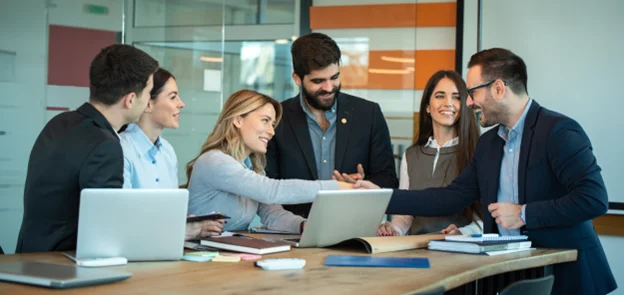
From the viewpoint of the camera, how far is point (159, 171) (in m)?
4.31

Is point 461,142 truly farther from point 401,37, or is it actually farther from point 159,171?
point 401,37

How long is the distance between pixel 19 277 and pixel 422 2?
18.3 ft

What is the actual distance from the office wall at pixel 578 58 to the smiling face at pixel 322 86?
279 centimetres

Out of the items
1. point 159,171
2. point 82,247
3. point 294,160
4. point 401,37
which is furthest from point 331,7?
point 82,247

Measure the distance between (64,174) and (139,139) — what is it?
41.0 inches

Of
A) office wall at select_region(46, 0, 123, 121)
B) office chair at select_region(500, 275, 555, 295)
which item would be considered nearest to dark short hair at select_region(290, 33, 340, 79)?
office chair at select_region(500, 275, 555, 295)

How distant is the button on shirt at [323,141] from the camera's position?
16.2 ft

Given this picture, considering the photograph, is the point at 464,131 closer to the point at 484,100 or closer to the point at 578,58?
the point at 484,100

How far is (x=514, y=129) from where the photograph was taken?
4.15 metres

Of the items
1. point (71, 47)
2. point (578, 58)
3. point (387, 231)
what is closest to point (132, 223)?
point (387, 231)

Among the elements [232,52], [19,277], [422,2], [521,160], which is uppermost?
[422,2]

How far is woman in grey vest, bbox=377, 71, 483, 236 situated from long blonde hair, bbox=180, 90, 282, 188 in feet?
2.85

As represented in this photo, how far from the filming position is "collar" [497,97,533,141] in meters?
4.14

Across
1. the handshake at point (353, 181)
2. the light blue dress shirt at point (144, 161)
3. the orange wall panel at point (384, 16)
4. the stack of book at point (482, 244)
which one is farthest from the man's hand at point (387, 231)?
the orange wall panel at point (384, 16)
